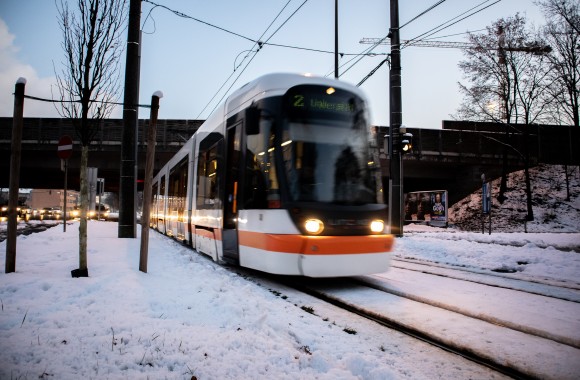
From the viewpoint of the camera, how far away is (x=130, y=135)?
12.3 metres

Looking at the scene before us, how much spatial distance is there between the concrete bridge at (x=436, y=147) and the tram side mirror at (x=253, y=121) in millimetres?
22469

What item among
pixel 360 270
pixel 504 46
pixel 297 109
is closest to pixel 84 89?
pixel 297 109

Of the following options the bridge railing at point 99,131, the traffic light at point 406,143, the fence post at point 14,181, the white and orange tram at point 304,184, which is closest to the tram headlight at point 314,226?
the white and orange tram at point 304,184

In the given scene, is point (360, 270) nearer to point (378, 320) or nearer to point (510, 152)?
point (378, 320)

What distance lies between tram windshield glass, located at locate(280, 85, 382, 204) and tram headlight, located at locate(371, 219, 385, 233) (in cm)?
34

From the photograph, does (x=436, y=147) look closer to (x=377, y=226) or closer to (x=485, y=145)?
(x=485, y=145)

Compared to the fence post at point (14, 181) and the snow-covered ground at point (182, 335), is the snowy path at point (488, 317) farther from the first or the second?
the fence post at point (14, 181)

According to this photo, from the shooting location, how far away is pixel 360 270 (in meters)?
5.60

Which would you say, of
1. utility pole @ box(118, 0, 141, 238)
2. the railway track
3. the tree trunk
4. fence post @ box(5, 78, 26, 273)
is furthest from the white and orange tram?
utility pole @ box(118, 0, 141, 238)

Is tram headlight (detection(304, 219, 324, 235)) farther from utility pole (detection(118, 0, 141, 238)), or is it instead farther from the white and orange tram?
utility pole (detection(118, 0, 141, 238))

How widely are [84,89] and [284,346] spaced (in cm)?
521

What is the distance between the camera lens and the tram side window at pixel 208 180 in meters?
7.71

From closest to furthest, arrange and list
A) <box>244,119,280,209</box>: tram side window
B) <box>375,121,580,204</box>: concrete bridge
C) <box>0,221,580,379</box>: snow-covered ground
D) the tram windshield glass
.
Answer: <box>0,221,580,379</box>: snow-covered ground < the tram windshield glass < <box>244,119,280,209</box>: tram side window < <box>375,121,580,204</box>: concrete bridge

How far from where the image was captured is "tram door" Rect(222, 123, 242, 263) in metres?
6.56
